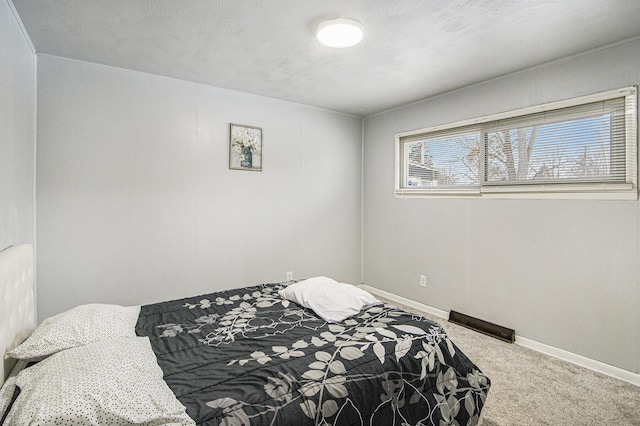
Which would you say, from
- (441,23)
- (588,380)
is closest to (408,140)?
(441,23)

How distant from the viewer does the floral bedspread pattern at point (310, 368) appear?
4.20 feet

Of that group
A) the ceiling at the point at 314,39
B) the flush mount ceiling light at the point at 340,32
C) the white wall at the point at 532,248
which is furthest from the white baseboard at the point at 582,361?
the flush mount ceiling light at the point at 340,32

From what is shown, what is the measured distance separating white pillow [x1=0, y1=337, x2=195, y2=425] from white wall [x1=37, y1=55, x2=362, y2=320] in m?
1.72

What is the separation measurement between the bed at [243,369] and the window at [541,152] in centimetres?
181

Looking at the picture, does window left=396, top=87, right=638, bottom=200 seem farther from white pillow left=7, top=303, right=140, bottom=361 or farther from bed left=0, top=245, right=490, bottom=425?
white pillow left=7, top=303, right=140, bottom=361

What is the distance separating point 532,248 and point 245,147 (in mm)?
3006

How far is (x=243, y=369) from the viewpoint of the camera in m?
1.45

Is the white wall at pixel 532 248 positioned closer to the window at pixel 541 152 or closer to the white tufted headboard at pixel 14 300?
the window at pixel 541 152

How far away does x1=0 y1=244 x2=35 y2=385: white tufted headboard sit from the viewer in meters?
1.41

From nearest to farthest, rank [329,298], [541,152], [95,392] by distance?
[95,392] < [329,298] < [541,152]

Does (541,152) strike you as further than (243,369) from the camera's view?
Yes

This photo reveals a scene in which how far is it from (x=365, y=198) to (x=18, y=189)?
3.62 meters

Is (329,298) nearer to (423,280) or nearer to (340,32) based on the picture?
(340,32)

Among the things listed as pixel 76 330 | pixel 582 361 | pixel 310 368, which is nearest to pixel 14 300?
pixel 76 330
